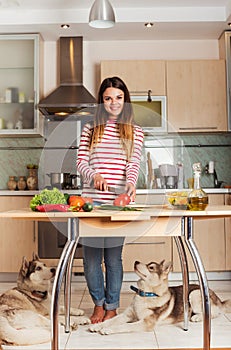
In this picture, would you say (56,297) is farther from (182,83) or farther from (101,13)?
(182,83)

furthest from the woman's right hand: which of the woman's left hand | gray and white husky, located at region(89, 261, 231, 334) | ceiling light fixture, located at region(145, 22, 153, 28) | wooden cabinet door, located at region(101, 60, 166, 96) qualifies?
ceiling light fixture, located at region(145, 22, 153, 28)

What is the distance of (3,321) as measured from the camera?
232 cm

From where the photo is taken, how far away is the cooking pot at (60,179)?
3992mm

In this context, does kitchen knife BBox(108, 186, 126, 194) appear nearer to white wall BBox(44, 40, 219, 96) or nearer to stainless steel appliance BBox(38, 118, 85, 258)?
stainless steel appliance BBox(38, 118, 85, 258)

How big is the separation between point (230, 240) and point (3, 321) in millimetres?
2168

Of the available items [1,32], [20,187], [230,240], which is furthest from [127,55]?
[230,240]

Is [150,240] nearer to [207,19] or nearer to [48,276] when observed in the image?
[48,276]

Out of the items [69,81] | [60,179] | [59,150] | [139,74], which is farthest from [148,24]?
[60,179]

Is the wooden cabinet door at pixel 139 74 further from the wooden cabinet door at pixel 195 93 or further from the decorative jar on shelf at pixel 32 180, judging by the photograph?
the decorative jar on shelf at pixel 32 180

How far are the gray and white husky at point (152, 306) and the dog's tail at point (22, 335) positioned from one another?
0.27 meters

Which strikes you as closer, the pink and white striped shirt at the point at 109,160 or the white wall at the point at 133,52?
the pink and white striped shirt at the point at 109,160

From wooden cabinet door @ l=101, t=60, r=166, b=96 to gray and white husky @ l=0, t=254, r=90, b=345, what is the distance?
6.28 ft

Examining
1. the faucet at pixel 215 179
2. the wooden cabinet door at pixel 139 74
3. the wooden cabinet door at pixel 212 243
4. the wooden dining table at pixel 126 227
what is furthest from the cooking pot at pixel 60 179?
the wooden dining table at pixel 126 227

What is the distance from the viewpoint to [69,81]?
4.18 m
